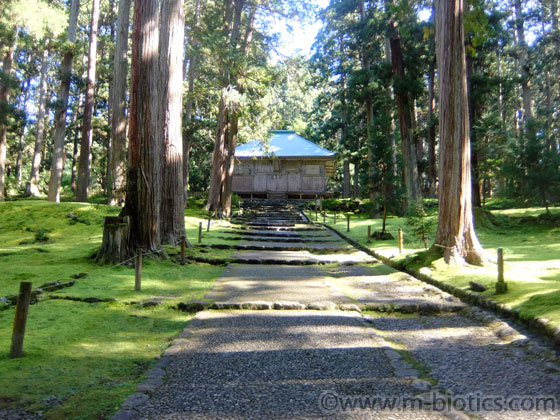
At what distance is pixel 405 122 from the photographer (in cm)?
1959

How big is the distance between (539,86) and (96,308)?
4691cm

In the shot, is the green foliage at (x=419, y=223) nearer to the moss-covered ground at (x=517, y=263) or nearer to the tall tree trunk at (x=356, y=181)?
the moss-covered ground at (x=517, y=263)

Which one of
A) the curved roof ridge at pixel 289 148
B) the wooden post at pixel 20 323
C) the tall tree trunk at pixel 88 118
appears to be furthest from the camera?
the curved roof ridge at pixel 289 148

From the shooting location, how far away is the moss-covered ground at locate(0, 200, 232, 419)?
3.05 meters

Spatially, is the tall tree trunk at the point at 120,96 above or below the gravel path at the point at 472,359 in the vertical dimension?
above

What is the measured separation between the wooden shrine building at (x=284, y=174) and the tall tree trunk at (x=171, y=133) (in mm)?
18833

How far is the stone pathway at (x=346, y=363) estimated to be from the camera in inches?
117

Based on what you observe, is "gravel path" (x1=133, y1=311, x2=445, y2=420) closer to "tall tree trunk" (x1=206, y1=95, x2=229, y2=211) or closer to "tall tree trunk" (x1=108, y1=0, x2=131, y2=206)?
"tall tree trunk" (x1=108, y1=0, x2=131, y2=206)

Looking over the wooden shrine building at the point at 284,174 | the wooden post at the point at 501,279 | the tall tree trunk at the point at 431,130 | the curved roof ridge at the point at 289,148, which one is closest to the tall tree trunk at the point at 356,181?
the wooden shrine building at the point at 284,174

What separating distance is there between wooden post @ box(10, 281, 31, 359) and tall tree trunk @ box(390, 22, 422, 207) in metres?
17.4

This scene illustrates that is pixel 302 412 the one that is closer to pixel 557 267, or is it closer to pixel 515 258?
pixel 557 267

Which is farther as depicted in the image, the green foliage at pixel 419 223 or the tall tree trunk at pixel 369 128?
the tall tree trunk at pixel 369 128

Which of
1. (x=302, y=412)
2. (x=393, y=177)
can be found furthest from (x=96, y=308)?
(x=393, y=177)

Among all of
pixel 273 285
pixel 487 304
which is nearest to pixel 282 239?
pixel 273 285
